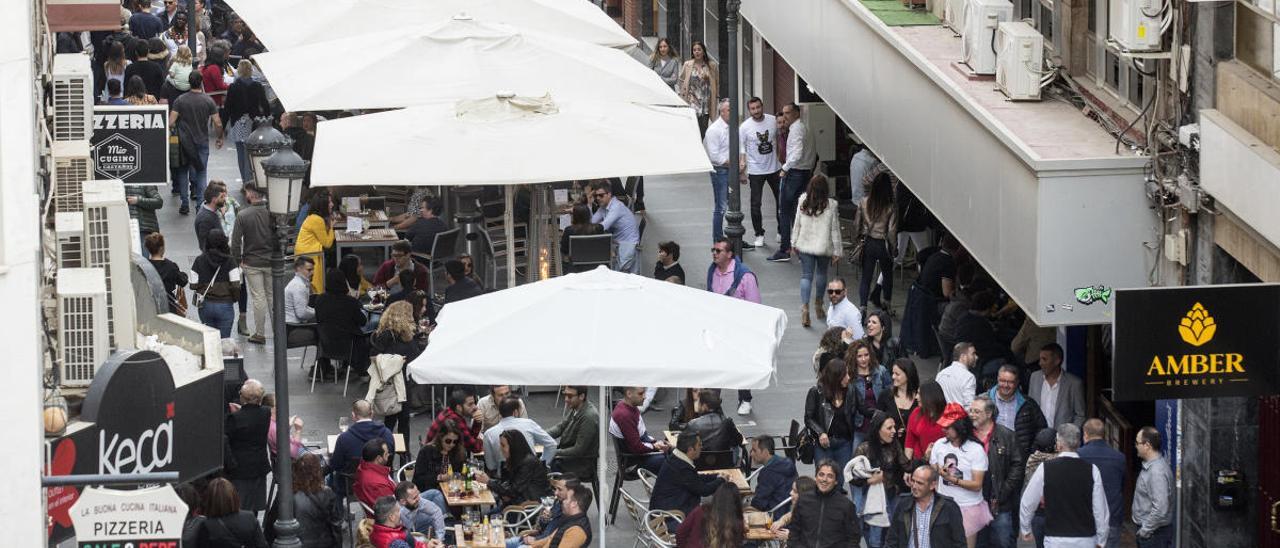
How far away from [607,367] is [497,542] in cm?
201

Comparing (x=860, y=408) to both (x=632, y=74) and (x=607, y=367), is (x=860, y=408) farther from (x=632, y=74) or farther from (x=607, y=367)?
(x=632, y=74)

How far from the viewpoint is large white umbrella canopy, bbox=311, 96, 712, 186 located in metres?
19.4

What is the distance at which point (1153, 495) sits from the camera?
1580 centimetres

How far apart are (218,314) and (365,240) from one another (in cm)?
264

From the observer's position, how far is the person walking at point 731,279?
21094 millimetres

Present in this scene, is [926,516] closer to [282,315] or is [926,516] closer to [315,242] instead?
[282,315]

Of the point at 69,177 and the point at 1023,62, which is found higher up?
the point at 1023,62

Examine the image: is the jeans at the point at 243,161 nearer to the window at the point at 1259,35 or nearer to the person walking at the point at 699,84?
the person walking at the point at 699,84

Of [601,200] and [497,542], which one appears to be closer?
[497,542]

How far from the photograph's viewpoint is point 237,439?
17422 mm

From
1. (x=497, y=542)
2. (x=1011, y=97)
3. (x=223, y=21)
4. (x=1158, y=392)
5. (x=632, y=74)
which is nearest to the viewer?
(x=1158, y=392)

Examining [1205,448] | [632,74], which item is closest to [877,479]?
[1205,448]

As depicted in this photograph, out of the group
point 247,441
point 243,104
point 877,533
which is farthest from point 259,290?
point 877,533

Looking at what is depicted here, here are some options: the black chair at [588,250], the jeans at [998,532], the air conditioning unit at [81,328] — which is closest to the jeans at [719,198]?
the black chair at [588,250]
